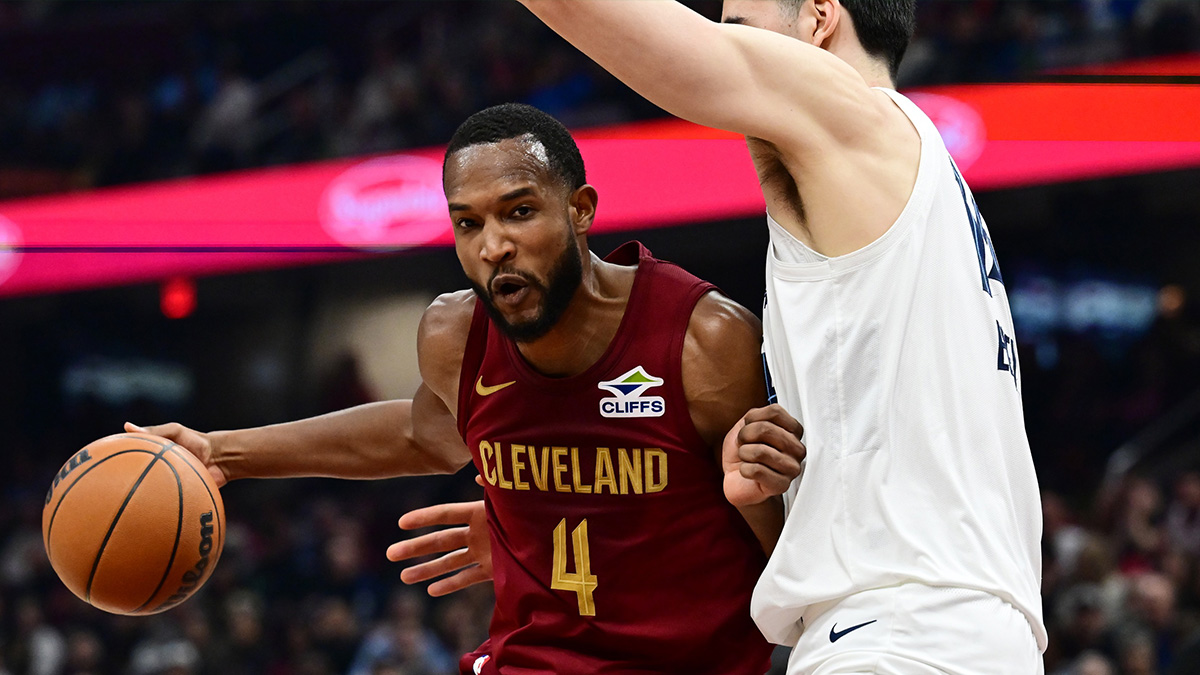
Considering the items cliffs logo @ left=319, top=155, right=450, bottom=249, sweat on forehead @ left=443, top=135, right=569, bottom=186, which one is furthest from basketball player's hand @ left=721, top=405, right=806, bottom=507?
cliffs logo @ left=319, top=155, right=450, bottom=249

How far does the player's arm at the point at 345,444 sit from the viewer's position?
10.4 feet

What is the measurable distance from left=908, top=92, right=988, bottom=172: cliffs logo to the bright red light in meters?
8.23

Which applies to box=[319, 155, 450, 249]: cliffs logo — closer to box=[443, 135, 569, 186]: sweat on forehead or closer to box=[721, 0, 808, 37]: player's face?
box=[443, 135, 569, 186]: sweat on forehead

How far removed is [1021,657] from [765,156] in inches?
38.0

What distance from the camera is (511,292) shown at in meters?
2.53

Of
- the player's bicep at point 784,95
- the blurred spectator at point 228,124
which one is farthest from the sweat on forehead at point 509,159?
the blurred spectator at point 228,124

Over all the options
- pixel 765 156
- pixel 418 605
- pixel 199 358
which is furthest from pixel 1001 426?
pixel 199 358

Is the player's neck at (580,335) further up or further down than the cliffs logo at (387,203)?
further down

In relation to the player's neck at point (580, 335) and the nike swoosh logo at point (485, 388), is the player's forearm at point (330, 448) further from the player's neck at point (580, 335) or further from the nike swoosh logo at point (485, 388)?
the player's neck at point (580, 335)

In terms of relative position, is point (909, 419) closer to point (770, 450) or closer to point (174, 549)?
point (770, 450)

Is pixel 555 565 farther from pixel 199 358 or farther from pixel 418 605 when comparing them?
pixel 199 358

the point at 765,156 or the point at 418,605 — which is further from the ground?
the point at 765,156

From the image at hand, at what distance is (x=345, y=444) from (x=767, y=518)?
1207mm

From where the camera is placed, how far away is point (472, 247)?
8.21ft
